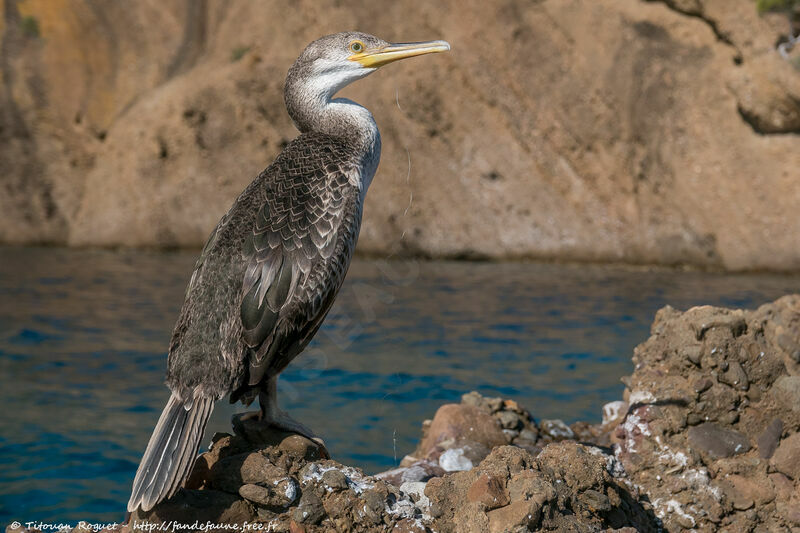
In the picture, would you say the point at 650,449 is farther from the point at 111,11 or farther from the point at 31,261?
the point at 111,11

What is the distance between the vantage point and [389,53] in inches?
203

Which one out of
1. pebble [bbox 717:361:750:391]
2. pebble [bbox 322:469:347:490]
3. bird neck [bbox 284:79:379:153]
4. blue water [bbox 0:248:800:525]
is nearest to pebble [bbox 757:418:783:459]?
pebble [bbox 717:361:750:391]

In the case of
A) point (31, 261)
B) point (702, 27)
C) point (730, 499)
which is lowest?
point (31, 261)

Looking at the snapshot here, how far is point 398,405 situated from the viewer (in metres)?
9.72

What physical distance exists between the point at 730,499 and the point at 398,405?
17.3 ft

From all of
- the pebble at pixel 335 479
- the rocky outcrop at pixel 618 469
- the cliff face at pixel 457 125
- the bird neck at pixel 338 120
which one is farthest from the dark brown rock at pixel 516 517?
the cliff face at pixel 457 125

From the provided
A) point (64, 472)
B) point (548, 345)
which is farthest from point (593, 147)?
point (64, 472)

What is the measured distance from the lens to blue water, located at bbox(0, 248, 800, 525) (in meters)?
8.05

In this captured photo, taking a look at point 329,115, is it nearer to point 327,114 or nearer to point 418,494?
point 327,114

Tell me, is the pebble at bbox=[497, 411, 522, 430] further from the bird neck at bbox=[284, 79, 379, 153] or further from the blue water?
the bird neck at bbox=[284, 79, 379, 153]

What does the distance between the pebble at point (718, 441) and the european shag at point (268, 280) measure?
227cm

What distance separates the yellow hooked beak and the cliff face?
14.2 metres

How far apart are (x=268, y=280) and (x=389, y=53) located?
5.44 feet

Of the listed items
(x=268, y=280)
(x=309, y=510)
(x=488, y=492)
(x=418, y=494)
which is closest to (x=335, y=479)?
(x=309, y=510)
